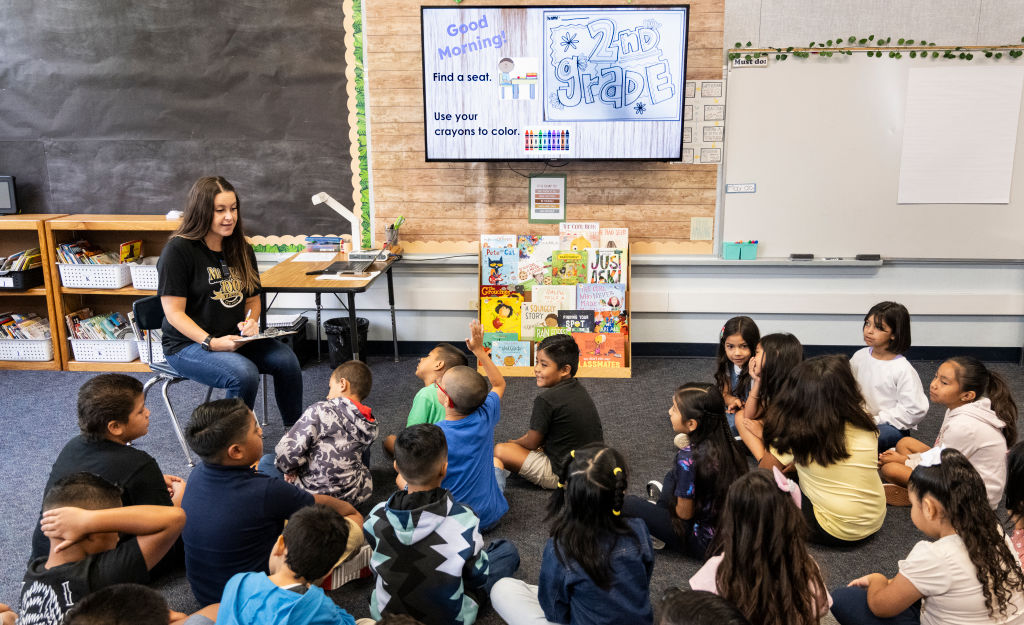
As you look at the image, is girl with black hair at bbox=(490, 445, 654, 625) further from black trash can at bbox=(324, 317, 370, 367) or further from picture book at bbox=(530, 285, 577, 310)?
black trash can at bbox=(324, 317, 370, 367)

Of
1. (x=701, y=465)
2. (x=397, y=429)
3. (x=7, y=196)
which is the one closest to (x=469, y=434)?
(x=701, y=465)

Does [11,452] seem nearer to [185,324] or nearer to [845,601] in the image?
[185,324]

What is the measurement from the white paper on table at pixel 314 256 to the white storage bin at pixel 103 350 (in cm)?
115

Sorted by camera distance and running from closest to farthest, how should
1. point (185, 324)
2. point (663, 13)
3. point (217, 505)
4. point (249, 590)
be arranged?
point (249, 590) < point (217, 505) < point (185, 324) < point (663, 13)

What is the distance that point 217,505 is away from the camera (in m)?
2.11

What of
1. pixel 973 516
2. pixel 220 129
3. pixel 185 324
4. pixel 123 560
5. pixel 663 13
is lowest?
pixel 123 560

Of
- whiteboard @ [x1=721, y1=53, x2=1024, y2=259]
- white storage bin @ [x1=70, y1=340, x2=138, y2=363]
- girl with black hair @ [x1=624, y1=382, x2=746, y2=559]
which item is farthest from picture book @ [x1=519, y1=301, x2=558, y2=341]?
white storage bin @ [x1=70, y1=340, x2=138, y2=363]

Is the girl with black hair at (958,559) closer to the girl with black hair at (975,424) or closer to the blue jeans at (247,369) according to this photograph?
the girl with black hair at (975,424)

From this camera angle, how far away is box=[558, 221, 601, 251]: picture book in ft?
15.1

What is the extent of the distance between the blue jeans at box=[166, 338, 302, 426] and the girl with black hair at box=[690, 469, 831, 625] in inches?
79.0

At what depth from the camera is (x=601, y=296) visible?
4609 mm

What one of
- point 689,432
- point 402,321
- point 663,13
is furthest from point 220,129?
point 689,432

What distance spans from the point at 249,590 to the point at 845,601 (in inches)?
63.9

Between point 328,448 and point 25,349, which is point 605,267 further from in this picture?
point 25,349
